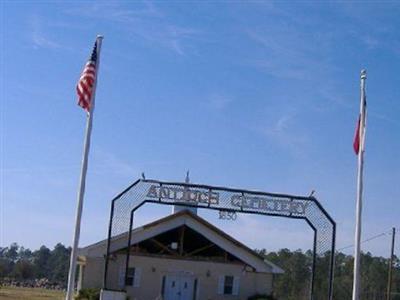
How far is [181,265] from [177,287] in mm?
1133

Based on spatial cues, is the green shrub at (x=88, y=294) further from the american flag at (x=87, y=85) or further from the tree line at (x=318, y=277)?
the tree line at (x=318, y=277)

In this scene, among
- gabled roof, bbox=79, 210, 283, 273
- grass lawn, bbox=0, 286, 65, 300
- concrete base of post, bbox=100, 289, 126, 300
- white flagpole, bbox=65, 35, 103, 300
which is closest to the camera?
white flagpole, bbox=65, 35, 103, 300

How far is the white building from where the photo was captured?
36.6 meters

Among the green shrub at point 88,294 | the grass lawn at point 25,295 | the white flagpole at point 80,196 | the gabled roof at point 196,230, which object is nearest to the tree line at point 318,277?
the grass lawn at point 25,295

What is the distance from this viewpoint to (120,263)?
36562mm

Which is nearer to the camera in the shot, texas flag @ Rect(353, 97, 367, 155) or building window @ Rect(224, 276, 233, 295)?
texas flag @ Rect(353, 97, 367, 155)

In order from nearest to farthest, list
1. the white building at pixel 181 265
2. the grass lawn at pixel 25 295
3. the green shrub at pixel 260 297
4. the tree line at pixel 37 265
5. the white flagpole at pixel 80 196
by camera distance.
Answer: the white flagpole at pixel 80 196
the white building at pixel 181 265
the green shrub at pixel 260 297
the grass lawn at pixel 25 295
the tree line at pixel 37 265

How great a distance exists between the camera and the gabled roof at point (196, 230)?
119ft

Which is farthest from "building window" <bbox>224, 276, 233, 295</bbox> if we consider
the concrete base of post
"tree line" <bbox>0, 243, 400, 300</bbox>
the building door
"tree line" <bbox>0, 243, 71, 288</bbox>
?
"tree line" <bbox>0, 243, 71, 288</bbox>

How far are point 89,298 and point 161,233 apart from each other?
573 cm

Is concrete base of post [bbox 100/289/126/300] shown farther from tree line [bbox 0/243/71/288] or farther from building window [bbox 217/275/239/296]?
tree line [bbox 0/243/71/288]

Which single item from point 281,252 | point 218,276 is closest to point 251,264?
point 218,276

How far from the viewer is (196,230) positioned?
1476 inches

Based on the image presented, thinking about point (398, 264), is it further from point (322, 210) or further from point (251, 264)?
point (322, 210)
